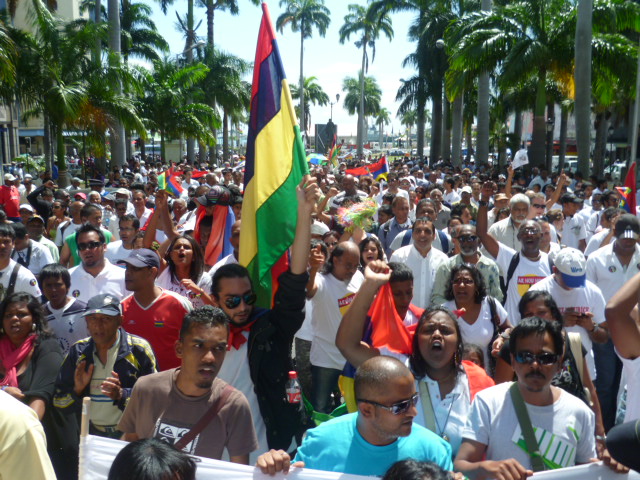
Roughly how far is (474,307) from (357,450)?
8.15ft

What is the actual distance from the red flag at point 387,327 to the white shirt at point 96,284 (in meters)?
2.48

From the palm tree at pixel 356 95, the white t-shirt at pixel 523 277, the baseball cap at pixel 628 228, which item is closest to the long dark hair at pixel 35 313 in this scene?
the white t-shirt at pixel 523 277

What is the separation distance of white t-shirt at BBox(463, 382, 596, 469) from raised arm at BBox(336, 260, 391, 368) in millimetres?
904

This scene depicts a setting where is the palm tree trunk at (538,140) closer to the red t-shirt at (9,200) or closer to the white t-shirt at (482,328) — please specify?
the red t-shirt at (9,200)

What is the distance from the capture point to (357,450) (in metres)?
3.01

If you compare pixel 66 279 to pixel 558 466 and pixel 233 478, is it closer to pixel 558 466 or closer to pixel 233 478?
pixel 233 478

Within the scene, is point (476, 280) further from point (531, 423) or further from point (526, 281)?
point (531, 423)

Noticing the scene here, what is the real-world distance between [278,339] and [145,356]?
2.62 ft

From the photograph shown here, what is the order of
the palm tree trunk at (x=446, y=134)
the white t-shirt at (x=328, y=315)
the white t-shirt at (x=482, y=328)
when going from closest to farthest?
the white t-shirt at (x=482, y=328)
the white t-shirt at (x=328, y=315)
the palm tree trunk at (x=446, y=134)

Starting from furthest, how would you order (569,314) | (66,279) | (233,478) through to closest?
1. (66,279)
2. (569,314)
3. (233,478)

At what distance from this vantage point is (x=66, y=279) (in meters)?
5.47

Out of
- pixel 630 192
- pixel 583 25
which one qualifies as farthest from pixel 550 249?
pixel 583 25

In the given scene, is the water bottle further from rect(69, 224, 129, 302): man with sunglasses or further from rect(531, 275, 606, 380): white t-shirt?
rect(69, 224, 129, 302): man with sunglasses

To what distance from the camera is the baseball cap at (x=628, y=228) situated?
6.61 meters
